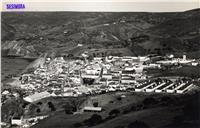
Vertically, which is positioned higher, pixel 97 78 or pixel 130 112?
pixel 97 78

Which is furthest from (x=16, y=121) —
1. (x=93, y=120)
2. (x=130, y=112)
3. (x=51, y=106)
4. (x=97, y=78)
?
Result: (x=130, y=112)

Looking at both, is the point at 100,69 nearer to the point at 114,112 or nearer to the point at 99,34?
the point at 99,34

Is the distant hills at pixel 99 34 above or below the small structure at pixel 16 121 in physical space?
above

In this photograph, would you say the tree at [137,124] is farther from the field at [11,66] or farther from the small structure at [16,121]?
A: the field at [11,66]

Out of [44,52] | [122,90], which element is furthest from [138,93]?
[44,52]

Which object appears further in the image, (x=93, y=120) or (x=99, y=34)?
(x=99, y=34)

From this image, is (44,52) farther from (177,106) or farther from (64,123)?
(177,106)

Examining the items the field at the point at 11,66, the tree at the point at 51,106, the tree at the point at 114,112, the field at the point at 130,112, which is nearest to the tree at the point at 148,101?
the field at the point at 130,112

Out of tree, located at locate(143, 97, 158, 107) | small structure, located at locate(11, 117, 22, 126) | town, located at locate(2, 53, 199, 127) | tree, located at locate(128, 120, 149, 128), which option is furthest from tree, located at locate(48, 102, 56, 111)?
tree, located at locate(143, 97, 158, 107)
